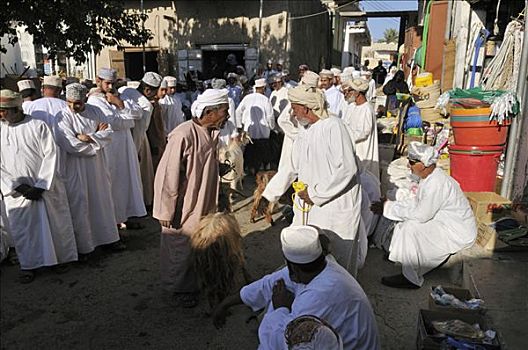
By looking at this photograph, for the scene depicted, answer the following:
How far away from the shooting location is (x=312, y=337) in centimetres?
166

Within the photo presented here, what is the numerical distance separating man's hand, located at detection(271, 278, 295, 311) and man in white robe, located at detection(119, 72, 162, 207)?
420cm

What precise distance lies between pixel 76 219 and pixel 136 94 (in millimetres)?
2070

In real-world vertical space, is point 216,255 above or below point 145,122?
below

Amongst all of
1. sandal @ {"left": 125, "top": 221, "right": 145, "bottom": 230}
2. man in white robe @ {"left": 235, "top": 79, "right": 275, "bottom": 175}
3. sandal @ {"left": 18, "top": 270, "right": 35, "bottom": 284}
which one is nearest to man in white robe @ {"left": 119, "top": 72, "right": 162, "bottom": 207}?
sandal @ {"left": 125, "top": 221, "right": 145, "bottom": 230}

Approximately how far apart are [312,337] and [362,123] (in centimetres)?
429

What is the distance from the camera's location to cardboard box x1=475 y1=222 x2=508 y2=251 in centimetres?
453

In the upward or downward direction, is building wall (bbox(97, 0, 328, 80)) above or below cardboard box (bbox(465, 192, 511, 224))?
above

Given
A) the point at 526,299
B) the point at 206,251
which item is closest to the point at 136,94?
the point at 206,251

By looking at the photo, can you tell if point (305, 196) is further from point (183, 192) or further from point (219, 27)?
point (219, 27)

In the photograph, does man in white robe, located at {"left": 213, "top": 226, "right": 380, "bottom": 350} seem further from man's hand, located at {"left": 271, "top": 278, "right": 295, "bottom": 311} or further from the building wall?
the building wall

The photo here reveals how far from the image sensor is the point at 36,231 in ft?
14.4

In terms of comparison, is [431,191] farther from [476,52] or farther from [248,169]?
[476,52]

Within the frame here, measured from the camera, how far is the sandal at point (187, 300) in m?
3.95

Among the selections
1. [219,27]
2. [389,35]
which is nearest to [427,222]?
[219,27]
